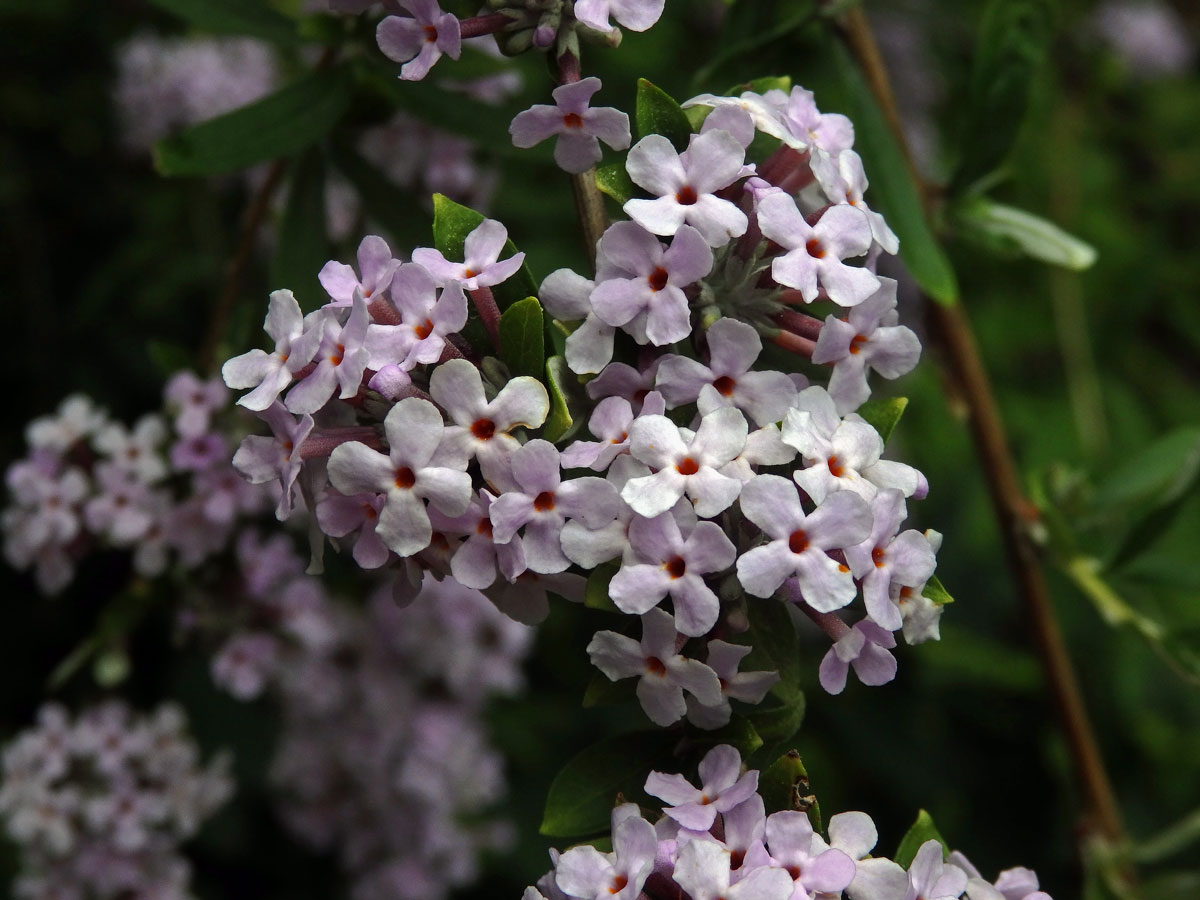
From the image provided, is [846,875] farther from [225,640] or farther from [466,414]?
[225,640]

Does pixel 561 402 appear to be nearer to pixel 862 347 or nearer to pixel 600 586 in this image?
pixel 600 586

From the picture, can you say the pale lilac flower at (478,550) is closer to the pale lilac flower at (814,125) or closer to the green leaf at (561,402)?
the green leaf at (561,402)

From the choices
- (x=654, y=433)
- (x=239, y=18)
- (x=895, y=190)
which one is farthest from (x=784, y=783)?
(x=239, y=18)

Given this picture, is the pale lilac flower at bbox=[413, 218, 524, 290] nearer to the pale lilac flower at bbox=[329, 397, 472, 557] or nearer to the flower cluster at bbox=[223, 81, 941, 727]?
the flower cluster at bbox=[223, 81, 941, 727]

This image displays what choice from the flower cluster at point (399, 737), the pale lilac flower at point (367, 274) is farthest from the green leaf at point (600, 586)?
the flower cluster at point (399, 737)

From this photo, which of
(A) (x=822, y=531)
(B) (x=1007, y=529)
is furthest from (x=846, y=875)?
(B) (x=1007, y=529)

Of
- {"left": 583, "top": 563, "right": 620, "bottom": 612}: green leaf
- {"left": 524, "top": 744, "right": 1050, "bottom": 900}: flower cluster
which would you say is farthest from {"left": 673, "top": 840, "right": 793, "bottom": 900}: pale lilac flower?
{"left": 583, "top": 563, "right": 620, "bottom": 612}: green leaf
